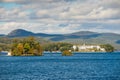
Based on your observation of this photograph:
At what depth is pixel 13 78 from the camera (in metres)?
93.2

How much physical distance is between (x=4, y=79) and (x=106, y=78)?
2304 cm

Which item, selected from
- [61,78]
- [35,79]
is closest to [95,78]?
[61,78]

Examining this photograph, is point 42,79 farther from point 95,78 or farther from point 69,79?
point 95,78

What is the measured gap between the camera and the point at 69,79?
291ft

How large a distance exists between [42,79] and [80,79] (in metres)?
8.36

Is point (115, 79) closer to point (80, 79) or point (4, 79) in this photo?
point (80, 79)

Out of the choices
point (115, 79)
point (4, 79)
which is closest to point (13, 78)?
point (4, 79)

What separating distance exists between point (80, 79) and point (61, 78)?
486 centimetres

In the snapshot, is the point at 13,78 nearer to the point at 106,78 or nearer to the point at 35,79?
the point at 35,79

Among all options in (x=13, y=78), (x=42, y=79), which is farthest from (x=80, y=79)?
(x=13, y=78)

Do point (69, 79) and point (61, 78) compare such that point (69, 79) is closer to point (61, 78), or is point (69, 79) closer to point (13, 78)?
point (61, 78)

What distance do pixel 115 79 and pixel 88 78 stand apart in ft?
21.0

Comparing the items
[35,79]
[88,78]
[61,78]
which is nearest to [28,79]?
[35,79]

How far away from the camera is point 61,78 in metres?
91.8
